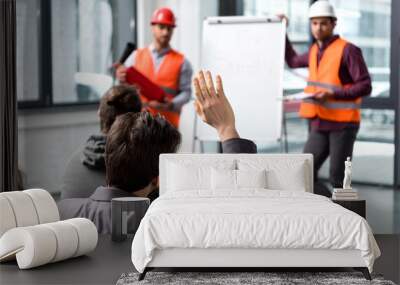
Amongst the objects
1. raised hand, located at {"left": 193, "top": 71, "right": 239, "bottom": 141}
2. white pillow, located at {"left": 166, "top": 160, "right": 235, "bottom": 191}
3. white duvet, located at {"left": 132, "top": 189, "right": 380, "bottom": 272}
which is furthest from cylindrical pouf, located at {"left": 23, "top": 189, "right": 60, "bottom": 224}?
raised hand, located at {"left": 193, "top": 71, "right": 239, "bottom": 141}

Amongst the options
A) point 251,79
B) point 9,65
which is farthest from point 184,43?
point 9,65

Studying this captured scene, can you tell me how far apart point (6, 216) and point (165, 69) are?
150 inches

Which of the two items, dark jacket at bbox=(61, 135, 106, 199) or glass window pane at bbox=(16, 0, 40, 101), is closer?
dark jacket at bbox=(61, 135, 106, 199)

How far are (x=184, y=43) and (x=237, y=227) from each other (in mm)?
5626

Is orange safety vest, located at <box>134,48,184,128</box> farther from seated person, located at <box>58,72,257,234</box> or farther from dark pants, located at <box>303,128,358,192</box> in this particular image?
seated person, located at <box>58,72,257,234</box>

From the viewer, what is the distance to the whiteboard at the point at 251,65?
794cm

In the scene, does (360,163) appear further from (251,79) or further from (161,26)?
(161,26)

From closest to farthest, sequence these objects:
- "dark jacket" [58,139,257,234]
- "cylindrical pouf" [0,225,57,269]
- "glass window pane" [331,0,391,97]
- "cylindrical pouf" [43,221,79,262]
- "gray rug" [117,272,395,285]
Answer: "gray rug" [117,272,395,285], "cylindrical pouf" [0,225,57,269], "cylindrical pouf" [43,221,79,262], "dark jacket" [58,139,257,234], "glass window pane" [331,0,391,97]

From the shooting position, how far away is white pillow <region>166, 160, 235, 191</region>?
484 cm

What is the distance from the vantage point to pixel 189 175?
486 cm

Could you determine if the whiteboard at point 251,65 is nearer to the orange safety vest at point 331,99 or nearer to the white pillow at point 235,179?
the orange safety vest at point 331,99

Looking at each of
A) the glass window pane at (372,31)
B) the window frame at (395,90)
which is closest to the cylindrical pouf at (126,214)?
the window frame at (395,90)

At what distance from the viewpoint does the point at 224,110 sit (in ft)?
15.2

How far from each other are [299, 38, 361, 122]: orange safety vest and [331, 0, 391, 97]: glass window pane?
158 cm
